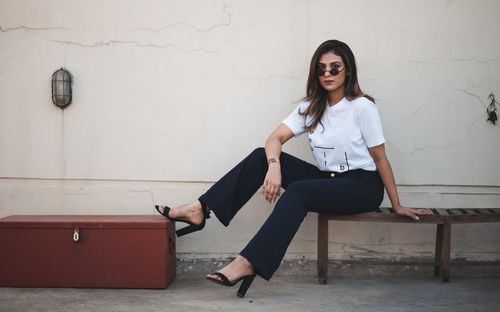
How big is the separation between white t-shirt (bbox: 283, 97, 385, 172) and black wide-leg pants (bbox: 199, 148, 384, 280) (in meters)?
0.07

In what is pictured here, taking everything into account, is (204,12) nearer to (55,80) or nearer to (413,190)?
(55,80)

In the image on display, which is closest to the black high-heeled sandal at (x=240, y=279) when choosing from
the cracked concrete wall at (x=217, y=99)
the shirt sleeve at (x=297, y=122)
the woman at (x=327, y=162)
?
the woman at (x=327, y=162)

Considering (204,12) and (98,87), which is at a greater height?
(204,12)

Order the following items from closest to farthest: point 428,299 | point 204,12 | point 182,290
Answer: point 428,299 → point 182,290 → point 204,12

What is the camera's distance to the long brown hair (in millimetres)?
2984

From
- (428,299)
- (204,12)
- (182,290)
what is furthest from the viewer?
(204,12)

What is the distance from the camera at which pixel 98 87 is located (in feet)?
11.2

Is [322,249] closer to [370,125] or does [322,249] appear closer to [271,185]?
[271,185]

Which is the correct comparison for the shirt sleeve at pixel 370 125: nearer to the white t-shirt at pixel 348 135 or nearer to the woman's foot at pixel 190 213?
the white t-shirt at pixel 348 135

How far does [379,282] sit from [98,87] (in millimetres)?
2214

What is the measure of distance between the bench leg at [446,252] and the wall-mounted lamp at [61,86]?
99.2 inches

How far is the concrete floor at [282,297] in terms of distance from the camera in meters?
2.52

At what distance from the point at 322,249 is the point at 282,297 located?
457 mm

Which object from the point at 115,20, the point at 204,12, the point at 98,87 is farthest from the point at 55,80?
the point at 204,12
